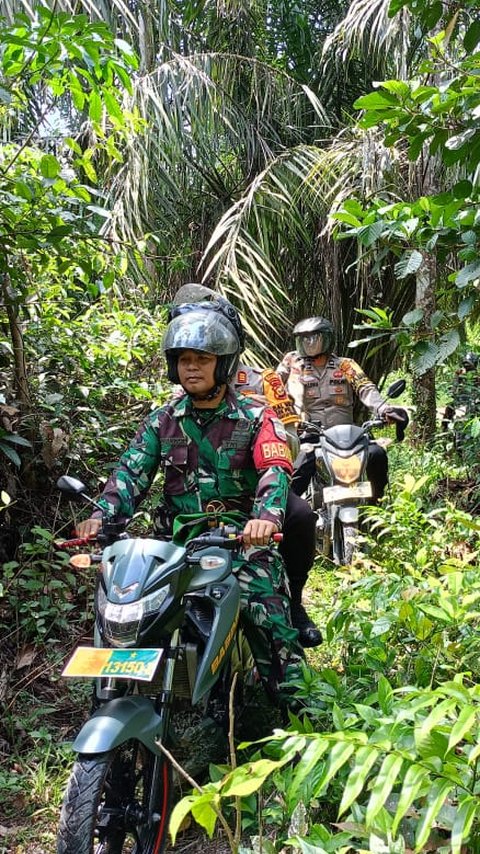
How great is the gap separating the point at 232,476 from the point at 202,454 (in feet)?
0.47

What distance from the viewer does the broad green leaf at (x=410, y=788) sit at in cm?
135

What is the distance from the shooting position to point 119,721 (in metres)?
2.03

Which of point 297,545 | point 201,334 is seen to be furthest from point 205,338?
point 297,545

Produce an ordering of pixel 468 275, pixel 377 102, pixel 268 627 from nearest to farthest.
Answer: pixel 377 102, pixel 468 275, pixel 268 627

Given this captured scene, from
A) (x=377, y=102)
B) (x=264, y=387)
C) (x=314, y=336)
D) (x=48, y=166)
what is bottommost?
(x=264, y=387)

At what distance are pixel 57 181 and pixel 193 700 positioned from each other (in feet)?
7.79

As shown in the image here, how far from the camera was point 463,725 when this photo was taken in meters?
1.38

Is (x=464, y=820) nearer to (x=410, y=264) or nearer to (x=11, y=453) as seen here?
(x=410, y=264)

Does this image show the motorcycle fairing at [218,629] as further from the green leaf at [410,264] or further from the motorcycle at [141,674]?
the green leaf at [410,264]

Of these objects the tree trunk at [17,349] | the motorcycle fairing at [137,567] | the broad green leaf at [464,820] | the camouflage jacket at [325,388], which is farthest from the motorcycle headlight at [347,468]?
the broad green leaf at [464,820]

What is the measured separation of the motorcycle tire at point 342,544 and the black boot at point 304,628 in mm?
1398

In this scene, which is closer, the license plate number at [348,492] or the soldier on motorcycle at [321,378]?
the license plate number at [348,492]

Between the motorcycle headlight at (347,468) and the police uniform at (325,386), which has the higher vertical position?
the police uniform at (325,386)

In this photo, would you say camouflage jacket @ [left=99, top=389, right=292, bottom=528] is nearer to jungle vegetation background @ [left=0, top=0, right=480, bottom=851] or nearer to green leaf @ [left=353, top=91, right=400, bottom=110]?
jungle vegetation background @ [left=0, top=0, right=480, bottom=851]
